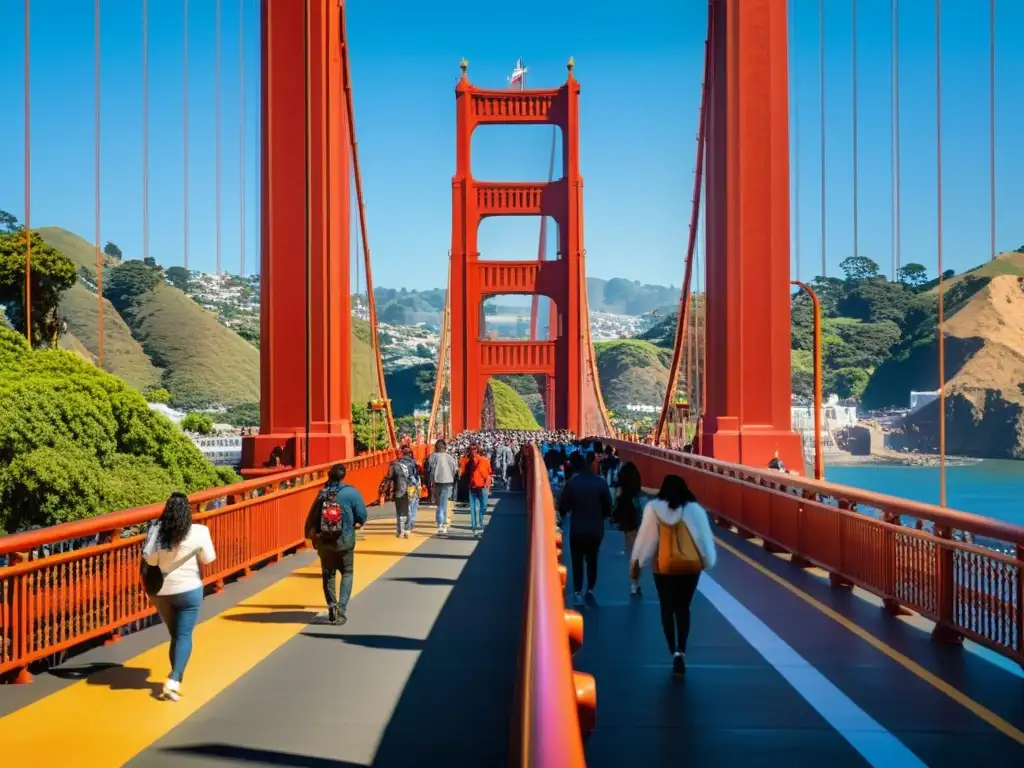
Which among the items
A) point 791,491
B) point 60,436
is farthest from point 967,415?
point 791,491

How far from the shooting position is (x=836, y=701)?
761 cm

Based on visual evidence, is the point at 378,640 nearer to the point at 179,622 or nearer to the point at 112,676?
the point at 112,676

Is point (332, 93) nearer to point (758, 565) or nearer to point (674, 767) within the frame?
point (758, 565)

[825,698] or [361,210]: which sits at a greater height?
[361,210]

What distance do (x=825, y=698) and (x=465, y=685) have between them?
7.31 feet

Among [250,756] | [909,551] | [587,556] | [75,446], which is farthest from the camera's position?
[75,446]

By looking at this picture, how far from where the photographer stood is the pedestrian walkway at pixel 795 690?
6445 mm

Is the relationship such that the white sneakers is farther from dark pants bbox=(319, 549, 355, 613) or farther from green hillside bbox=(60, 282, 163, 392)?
green hillside bbox=(60, 282, 163, 392)

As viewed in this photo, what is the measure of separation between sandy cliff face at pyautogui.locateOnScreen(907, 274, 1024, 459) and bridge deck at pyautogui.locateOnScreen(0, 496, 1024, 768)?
12697 centimetres

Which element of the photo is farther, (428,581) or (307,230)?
(307,230)

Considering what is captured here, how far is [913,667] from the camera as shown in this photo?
860 centimetres

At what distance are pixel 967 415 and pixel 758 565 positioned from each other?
436 ft

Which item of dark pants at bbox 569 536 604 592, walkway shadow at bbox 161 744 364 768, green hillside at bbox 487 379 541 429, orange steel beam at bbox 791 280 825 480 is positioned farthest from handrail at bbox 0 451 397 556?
green hillside at bbox 487 379 541 429

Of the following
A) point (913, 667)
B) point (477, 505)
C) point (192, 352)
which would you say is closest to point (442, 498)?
point (477, 505)
